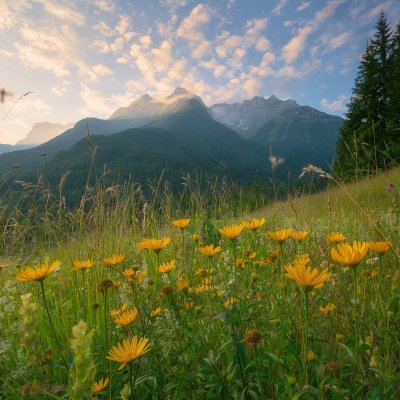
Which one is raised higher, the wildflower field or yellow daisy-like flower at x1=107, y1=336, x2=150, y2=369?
yellow daisy-like flower at x1=107, y1=336, x2=150, y2=369

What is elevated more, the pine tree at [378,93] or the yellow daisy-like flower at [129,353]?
the pine tree at [378,93]

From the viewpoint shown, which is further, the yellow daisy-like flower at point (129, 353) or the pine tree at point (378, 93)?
the pine tree at point (378, 93)

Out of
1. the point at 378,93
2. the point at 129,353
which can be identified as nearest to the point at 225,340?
the point at 129,353

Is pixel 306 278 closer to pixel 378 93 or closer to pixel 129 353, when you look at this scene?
pixel 129 353

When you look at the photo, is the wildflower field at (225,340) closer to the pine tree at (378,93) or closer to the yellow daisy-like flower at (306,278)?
the yellow daisy-like flower at (306,278)

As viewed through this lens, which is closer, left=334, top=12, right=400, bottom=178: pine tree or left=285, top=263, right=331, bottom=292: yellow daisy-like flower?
left=285, top=263, right=331, bottom=292: yellow daisy-like flower

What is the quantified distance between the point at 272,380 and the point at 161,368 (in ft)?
1.47

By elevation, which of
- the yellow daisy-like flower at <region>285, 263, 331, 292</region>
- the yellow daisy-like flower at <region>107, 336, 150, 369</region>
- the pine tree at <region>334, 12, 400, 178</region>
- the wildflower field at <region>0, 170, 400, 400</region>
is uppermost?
the pine tree at <region>334, 12, 400, 178</region>

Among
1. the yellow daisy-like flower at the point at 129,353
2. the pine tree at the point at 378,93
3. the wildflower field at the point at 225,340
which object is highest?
the pine tree at the point at 378,93

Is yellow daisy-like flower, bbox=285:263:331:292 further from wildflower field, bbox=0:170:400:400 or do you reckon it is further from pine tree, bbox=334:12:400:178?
pine tree, bbox=334:12:400:178

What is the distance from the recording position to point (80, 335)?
81 centimetres

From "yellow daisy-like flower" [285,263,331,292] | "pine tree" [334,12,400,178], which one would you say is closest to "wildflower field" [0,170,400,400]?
"yellow daisy-like flower" [285,263,331,292]

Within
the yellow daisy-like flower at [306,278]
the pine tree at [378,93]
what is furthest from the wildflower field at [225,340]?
the pine tree at [378,93]

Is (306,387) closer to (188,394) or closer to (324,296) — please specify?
(188,394)
